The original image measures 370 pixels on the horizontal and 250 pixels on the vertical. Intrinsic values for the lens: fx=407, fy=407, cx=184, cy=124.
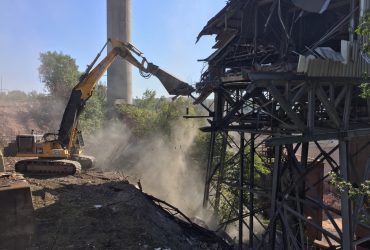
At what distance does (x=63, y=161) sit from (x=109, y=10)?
105 feet

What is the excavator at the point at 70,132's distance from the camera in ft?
54.1

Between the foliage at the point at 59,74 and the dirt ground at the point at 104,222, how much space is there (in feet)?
95.9

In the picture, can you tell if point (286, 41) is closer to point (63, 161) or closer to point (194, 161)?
point (63, 161)

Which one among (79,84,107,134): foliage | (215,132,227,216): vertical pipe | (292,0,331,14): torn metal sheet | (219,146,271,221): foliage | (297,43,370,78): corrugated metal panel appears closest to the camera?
(297,43,370,78): corrugated metal panel

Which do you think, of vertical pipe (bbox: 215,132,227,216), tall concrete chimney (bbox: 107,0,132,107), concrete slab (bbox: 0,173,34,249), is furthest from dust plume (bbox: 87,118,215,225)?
tall concrete chimney (bbox: 107,0,132,107)

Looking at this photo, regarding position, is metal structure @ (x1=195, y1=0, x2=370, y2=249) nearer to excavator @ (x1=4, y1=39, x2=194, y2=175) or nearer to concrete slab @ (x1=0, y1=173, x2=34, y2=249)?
excavator @ (x1=4, y1=39, x2=194, y2=175)

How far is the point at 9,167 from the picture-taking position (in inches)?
755

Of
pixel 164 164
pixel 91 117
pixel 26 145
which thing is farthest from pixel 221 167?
pixel 91 117

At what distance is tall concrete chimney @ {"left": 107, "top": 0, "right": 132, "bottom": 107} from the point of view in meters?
44.8

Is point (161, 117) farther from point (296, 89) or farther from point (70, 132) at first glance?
point (296, 89)

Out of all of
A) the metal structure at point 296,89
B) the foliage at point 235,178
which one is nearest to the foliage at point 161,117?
the foliage at point 235,178

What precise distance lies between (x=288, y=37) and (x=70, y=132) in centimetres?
1081

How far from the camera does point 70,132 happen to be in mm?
17031

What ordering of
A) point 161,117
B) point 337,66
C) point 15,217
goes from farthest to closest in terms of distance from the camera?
point 161,117
point 15,217
point 337,66
